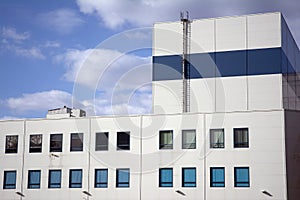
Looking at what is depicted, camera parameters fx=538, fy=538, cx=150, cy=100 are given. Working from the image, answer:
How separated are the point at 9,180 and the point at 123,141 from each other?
1189 cm

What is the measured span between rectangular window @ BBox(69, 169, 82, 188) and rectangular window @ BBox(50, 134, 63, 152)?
251 cm

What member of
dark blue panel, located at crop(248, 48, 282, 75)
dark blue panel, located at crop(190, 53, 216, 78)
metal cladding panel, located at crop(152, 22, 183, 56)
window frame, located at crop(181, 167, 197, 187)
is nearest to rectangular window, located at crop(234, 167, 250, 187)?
window frame, located at crop(181, 167, 197, 187)

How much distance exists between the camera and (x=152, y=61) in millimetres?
56719

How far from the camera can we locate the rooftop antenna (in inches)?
2120

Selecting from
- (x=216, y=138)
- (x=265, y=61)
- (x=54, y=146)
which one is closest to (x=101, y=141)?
(x=54, y=146)

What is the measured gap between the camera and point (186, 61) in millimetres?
55094

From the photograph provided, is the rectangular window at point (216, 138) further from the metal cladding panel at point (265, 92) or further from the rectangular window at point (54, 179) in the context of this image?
the rectangular window at point (54, 179)

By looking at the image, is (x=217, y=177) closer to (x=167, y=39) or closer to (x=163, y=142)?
(x=163, y=142)

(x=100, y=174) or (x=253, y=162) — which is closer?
(x=253, y=162)

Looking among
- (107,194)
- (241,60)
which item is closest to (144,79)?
(241,60)

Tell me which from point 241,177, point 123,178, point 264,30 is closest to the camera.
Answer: point 241,177

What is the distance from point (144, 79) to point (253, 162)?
744 inches

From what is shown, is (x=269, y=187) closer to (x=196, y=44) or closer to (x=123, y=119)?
(x=123, y=119)

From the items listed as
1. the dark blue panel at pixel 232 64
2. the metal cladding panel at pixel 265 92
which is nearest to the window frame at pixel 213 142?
the metal cladding panel at pixel 265 92
